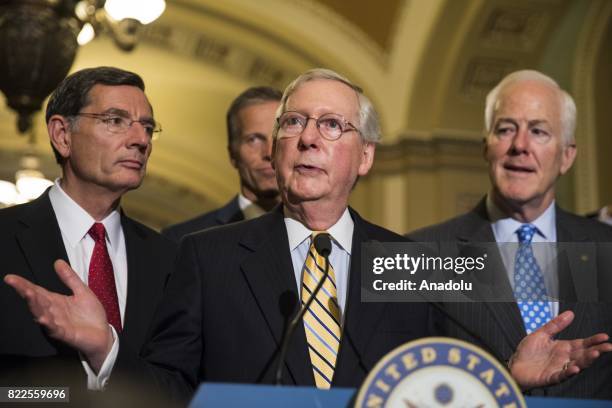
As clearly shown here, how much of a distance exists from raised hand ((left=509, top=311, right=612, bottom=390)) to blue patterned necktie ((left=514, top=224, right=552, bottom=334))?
81 cm

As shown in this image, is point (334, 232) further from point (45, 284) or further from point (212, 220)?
point (212, 220)

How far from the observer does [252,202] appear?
4.05 metres

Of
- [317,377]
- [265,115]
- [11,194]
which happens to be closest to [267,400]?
[317,377]

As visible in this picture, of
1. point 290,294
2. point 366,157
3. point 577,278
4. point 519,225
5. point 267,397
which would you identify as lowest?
point 267,397

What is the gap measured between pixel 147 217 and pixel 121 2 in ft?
36.3

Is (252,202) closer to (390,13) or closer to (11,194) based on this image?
(11,194)

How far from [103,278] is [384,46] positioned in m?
7.99

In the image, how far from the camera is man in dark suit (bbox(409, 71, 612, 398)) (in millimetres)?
2855

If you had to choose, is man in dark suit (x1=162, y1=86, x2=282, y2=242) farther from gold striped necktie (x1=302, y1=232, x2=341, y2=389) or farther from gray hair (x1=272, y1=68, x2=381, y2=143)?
gold striped necktie (x1=302, y1=232, x2=341, y2=389)

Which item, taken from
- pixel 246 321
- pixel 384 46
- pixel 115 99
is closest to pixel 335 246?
pixel 246 321

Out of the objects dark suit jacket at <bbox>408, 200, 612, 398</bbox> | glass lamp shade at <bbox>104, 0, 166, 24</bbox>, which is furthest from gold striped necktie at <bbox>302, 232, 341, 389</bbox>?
glass lamp shade at <bbox>104, 0, 166, 24</bbox>

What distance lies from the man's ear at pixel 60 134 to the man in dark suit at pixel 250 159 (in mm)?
991

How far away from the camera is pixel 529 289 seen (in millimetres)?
3070

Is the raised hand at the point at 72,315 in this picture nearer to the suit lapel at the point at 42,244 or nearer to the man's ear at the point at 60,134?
the suit lapel at the point at 42,244
